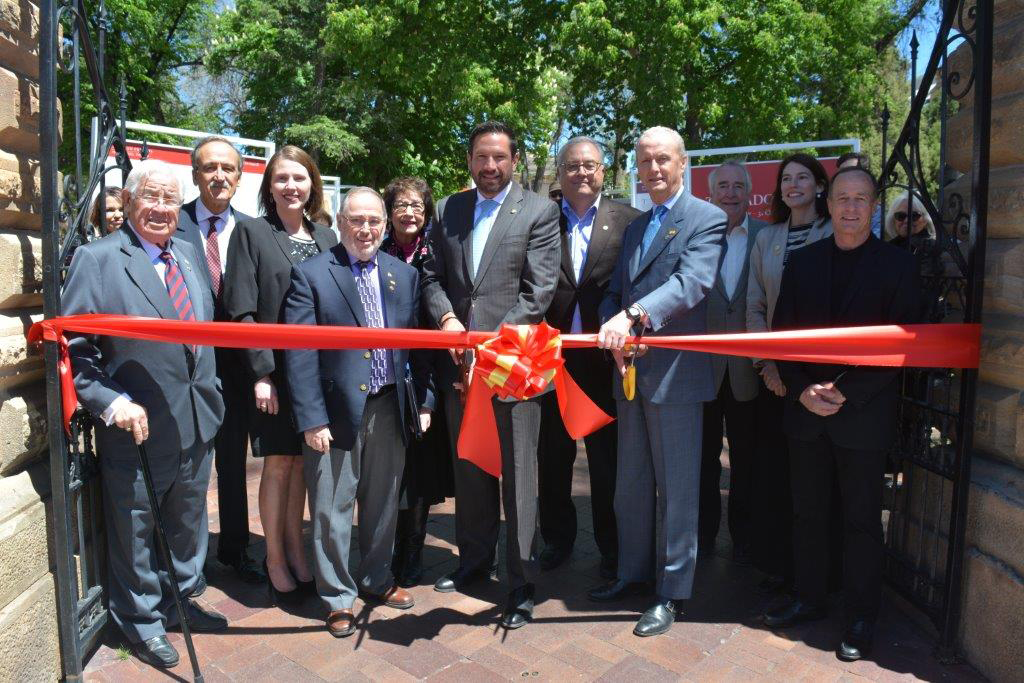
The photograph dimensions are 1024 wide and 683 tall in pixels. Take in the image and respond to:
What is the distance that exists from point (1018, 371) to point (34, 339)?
3.86 metres

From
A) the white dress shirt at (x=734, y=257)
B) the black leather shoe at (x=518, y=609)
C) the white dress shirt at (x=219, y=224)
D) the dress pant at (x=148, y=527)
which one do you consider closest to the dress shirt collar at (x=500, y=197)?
the white dress shirt at (x=734, y=257)

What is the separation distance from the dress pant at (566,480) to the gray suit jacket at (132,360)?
1.82m

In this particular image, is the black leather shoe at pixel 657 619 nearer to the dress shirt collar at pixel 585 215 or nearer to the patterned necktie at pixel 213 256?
the dress shirt collar at pixel 585 215

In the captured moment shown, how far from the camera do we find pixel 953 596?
3426 mm

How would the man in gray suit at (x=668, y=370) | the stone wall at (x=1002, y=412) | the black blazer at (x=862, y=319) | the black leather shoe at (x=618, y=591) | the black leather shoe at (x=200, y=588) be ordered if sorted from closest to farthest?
the stone wall at (x=1002, y=412) → the black blazer at (x=862, y=319) → the man in gray suit at (x=668, y=370) → the black leather shoe at (x=200, y=588) → the black leather shoe at (x=618, y=591)

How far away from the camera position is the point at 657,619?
3.76 m

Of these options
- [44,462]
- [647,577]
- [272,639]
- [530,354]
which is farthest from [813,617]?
[44,462]

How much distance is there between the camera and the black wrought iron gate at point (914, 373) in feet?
10.4

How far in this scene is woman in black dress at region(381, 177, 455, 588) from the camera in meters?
4.35

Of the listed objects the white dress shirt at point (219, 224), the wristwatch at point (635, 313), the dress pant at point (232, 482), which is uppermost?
the white dress shirt at point (219, 224)

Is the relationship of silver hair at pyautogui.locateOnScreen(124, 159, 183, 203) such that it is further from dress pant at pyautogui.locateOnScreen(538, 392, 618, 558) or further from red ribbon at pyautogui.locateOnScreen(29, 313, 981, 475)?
dress pant at pyautogui.locateOnScreen(538, 392, 618, 558)

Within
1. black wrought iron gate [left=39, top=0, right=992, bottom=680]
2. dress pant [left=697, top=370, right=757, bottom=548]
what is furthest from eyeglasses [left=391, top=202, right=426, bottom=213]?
dress pant [left=697, top=370, right=757, bottom=548]

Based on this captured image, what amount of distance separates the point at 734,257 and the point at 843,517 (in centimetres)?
153

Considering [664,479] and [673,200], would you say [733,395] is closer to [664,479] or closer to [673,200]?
[664,479]
